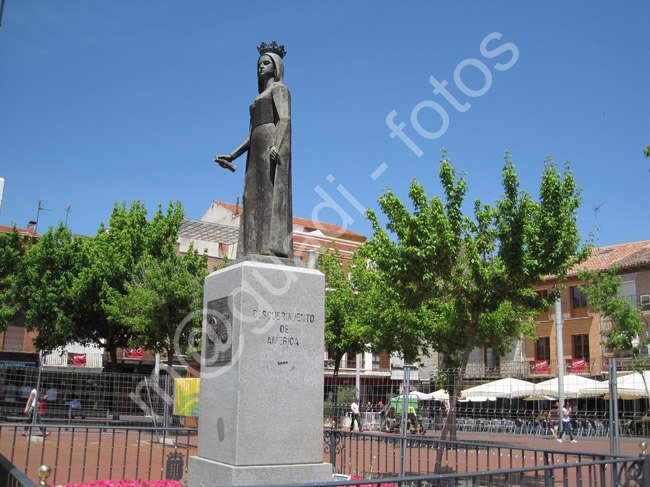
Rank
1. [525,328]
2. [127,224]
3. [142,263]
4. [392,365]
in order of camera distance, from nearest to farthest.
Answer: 1. [142,263]
2. [127,224]
3. [525,328]
4. [392,365]

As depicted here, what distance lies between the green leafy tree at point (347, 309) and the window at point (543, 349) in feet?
50.7

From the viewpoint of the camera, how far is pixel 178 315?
2769 cm

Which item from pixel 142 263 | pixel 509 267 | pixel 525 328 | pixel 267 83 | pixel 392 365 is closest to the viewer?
pixel 267 83

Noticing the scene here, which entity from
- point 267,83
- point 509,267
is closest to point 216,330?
point 267,83

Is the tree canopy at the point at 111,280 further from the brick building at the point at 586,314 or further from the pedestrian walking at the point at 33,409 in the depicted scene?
the brick building at the point at 586,314

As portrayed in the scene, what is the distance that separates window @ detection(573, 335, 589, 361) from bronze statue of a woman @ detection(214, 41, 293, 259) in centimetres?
4088

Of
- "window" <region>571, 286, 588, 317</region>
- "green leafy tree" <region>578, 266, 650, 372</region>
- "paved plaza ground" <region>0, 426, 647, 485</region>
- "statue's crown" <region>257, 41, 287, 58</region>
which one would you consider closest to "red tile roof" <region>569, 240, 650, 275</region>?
"window" <region>571, 286, 588, 317</region>

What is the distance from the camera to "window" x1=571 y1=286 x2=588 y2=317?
44394 millimetres

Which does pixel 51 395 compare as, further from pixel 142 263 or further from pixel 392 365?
pixel 392 365

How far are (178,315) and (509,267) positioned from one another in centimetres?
1744

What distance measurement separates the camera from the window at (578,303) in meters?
44.4

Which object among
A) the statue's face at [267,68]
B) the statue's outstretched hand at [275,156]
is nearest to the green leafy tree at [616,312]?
the statue's face at [267,68]

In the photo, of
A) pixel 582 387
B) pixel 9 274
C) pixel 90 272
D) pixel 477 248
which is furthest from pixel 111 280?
pixel 582 387

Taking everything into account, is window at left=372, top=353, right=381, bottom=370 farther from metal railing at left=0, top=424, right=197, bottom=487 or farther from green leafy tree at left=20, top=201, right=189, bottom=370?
metal railing at left=0, top=424, right=197, bottom=487
